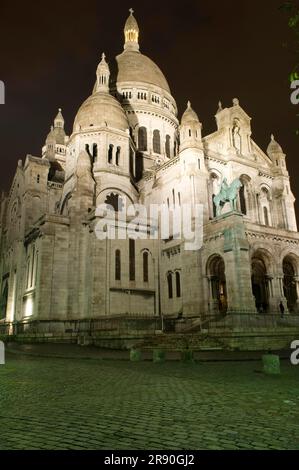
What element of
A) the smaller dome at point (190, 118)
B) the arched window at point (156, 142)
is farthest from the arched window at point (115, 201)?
the arched window at point (156, 142)

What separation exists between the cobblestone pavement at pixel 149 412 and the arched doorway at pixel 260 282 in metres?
23.4

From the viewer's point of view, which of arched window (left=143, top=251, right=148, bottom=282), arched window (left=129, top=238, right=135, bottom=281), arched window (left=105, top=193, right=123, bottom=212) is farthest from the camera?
arched window (left=105, top=193, right=123, bottom=212)

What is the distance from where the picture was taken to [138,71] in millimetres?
62406

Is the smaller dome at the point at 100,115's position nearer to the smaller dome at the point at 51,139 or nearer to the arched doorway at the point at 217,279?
the smaller dome at the point at 51,139

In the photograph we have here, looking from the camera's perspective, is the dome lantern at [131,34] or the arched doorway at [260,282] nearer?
the arched doorway at [260,282]

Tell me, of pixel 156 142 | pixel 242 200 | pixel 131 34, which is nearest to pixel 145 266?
pixel 242 200

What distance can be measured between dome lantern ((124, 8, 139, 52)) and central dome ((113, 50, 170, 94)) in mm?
4962

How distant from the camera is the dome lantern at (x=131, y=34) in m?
71.4

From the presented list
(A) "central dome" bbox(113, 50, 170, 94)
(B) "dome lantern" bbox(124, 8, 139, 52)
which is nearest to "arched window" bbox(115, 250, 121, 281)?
(A) "central dome" bbox(113, 50, 170, 94)

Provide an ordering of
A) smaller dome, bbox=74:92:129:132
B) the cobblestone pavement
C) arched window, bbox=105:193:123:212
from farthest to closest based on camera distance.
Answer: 1. smaller dome, bbox=74:92:129:132
2. arched window, bbox=105:193:123:212
3. the cobblestone pavement

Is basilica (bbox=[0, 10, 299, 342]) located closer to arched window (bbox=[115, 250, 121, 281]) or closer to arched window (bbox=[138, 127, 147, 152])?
arched window (bbox=[115, 250, 121, 281])

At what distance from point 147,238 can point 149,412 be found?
3418 cm

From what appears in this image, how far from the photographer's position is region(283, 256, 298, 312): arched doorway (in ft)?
119
